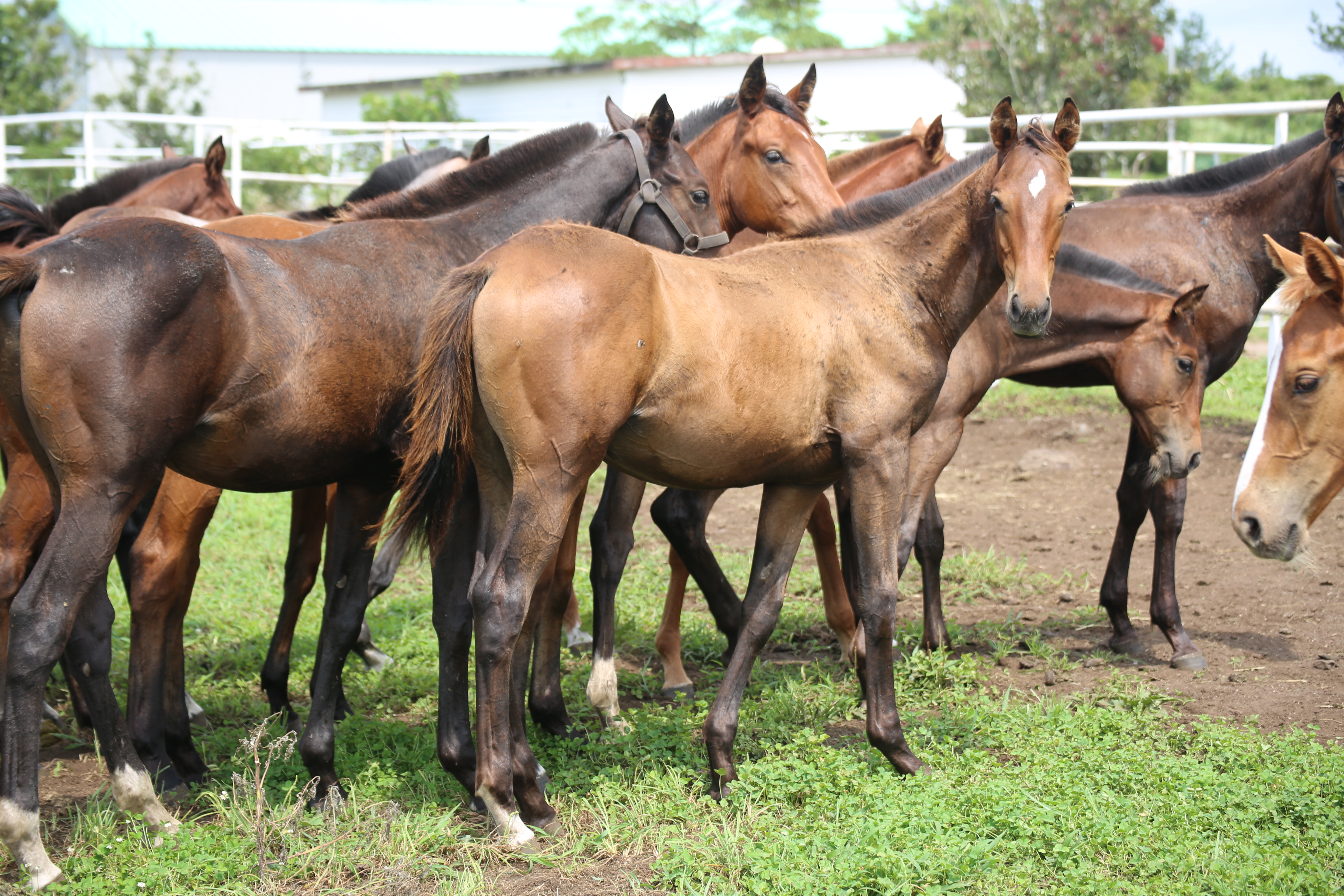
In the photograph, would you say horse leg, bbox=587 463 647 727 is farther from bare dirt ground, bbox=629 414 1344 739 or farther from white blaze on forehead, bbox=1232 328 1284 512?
white blaze on forehead, bbox=1232 328 1284 512

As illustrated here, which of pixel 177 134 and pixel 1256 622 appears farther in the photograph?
pixel 177 134

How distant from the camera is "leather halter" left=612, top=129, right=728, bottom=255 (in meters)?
4.48

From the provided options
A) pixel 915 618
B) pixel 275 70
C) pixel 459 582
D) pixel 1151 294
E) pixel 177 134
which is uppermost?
pixel 275 70

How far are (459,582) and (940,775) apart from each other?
1827mm

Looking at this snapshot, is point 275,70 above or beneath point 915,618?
above

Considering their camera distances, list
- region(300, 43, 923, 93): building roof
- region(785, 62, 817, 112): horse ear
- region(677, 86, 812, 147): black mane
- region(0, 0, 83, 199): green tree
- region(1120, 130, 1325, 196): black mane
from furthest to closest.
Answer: region(0, 0, 83, 199): green tree → region(300, 43, 923, 93): building roof → region(785, 62, 817, 112): horse ear → region(1120, 130, 1325, 196): black mane → region(677, 86, 812, 147): black mane

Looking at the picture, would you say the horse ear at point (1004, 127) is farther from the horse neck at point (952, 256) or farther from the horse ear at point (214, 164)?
the horse ear at point (214, 164)

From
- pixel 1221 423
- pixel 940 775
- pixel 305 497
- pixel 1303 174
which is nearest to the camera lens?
pixel 940 775

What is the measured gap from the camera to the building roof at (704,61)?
70.3 feet

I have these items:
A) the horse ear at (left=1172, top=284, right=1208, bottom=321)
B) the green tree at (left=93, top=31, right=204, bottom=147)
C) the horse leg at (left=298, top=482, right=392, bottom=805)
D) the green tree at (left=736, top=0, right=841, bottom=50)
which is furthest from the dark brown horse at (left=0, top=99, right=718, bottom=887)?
the green tree at (left=736, top=0, right=841, bottom=50)

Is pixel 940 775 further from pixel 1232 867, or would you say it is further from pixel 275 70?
pixel 275 70

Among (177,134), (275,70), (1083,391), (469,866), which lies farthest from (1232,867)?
(275,70)

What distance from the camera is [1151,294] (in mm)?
5352

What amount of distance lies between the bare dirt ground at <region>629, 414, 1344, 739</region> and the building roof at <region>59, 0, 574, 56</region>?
35467 mm
